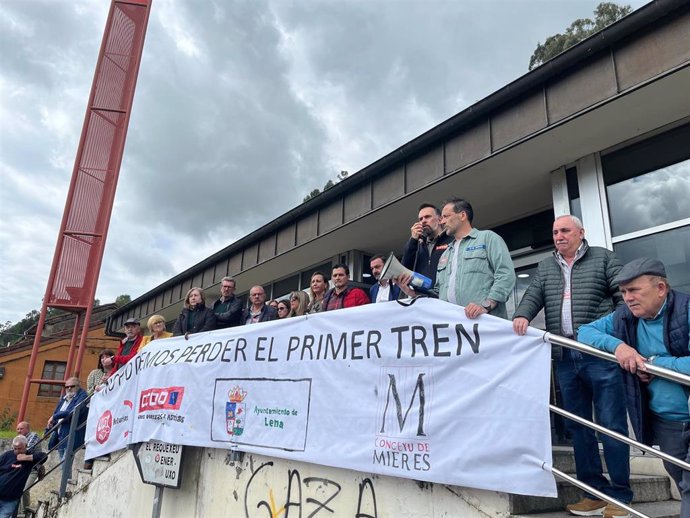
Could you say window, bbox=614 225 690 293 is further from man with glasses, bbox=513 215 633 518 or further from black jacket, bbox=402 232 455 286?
black jacket, bbox=402 232 455 286

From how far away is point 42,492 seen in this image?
24.8ft

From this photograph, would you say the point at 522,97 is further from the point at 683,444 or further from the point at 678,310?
the point at 683,444

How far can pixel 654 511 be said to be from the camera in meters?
2.78

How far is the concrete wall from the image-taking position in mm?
2754

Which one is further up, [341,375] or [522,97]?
[522,97]

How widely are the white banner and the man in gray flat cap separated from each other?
1.32ft

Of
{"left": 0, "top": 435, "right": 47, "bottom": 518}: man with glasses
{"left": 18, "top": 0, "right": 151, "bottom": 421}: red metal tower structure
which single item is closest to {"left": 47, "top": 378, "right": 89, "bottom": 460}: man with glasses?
{"left": 0, "top": 435, "right": 47, "bottom": 518}: man with glasses

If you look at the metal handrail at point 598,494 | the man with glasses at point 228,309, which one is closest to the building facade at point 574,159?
the man with glasses at point 228,309

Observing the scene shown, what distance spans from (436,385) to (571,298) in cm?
102

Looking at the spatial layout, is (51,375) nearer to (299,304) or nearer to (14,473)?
(14,473)

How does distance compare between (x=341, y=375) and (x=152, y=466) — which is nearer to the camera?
(x=341, y=375)

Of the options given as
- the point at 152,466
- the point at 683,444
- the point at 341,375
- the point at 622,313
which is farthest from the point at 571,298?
the point at 152,466

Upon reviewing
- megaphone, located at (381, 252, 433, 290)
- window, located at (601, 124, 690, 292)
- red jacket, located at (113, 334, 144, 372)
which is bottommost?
red jacket, located at (113, 334, 144, 372)

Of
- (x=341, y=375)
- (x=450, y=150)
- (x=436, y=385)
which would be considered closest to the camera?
(x=436, y=385)
